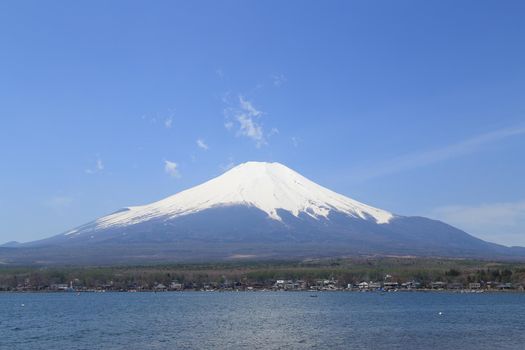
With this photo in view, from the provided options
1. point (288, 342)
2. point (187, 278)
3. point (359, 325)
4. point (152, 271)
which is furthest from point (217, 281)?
point (288, 342)

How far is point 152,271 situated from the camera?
116 metres

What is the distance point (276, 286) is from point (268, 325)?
53.0 metres

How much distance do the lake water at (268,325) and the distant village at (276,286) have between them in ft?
69.3

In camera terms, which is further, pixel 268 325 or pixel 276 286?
pixel 276 286

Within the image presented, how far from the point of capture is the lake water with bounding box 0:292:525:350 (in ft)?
127

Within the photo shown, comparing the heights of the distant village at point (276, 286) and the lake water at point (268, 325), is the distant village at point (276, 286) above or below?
above

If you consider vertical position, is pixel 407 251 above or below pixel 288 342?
above

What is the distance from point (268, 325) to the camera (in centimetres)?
4859

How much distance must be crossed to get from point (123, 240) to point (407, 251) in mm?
74161

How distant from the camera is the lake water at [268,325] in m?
38.8

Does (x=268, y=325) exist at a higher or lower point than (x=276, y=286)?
lower

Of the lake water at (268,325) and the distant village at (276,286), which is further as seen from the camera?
the distant village at (276,286)

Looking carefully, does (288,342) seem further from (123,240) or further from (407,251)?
(123,240)

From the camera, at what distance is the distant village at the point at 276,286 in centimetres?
9706
